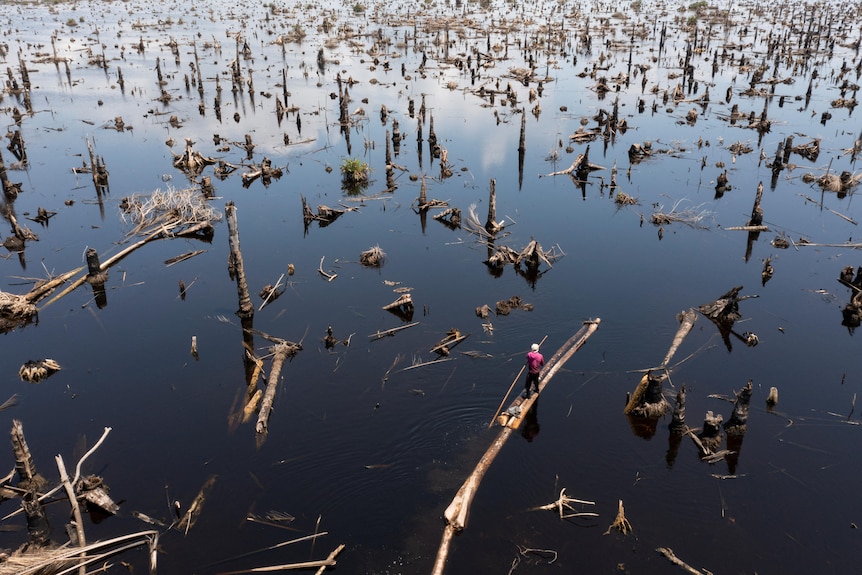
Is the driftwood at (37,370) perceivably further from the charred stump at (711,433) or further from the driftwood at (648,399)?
the charred stump at (711,433)

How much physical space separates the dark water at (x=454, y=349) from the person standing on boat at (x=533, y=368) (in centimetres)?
161

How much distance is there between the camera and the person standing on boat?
22938 mm

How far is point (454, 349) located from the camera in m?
27.2

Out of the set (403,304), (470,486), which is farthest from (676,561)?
(403,304)

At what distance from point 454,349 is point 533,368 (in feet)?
16.8

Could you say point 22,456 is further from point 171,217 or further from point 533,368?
point 171,217

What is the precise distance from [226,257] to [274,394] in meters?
15.2

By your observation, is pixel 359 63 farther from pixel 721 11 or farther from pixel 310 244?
pixel 721 11

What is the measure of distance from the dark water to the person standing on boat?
5.27ft

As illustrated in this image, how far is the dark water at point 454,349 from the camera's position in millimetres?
19047

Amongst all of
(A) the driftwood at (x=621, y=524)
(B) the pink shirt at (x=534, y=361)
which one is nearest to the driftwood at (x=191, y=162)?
(B) the pink shirt at (x=534, y=361)

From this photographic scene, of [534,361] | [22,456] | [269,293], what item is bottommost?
[269,293]

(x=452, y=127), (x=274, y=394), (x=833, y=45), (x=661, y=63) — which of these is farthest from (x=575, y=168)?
(x=833, y=45)

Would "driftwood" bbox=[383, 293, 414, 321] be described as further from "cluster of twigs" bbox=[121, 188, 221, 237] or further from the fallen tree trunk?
"cluster of twigs" bbox=[121, 188, 221, 237]
